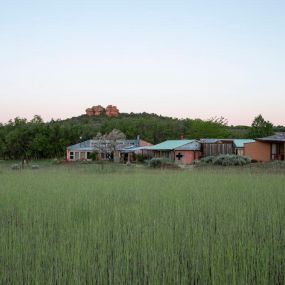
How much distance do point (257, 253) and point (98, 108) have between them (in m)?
140

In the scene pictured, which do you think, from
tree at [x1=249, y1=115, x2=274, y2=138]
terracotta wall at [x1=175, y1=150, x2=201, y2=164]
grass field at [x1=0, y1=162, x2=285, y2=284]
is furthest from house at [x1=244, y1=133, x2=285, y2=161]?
grass field at [x1=0, y1=162, x2=285, y2=284]

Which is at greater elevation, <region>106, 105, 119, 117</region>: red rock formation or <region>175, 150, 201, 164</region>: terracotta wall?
<region>106, 105, 119, 117</region>: red rock formation

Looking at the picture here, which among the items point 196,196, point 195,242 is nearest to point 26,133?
point 196,196

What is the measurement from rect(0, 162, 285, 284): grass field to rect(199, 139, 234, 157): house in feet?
103

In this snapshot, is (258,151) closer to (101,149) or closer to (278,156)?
(278,156)

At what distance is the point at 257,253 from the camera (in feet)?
20.1

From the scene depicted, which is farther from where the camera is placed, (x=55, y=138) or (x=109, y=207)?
(x=55, y=138)

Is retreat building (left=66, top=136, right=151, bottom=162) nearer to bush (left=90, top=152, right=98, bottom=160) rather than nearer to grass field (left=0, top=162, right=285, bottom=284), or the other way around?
bush (left=90, top=152, right=98, bottom=160)

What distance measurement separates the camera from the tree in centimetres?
6172

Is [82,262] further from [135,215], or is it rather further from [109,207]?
[109,207]

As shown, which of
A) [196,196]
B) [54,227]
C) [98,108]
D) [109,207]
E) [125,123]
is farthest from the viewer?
[98,108]

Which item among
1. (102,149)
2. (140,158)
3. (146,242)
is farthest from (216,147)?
(146,242)

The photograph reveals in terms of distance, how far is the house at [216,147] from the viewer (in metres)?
43.2

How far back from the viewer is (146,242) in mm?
6734
